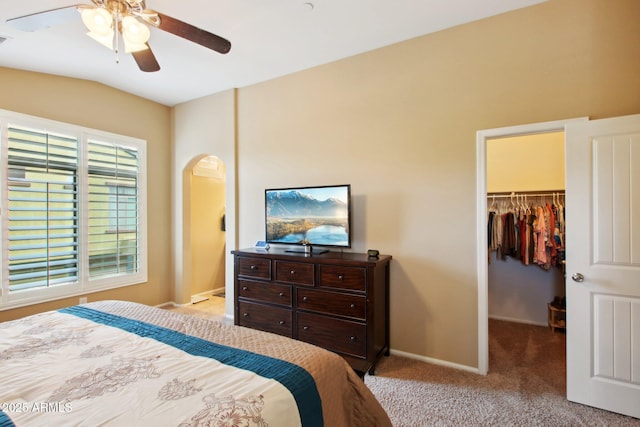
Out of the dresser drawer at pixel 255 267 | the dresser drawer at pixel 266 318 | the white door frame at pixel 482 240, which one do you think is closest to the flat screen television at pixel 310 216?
the dresser drawer at pixel 255 267

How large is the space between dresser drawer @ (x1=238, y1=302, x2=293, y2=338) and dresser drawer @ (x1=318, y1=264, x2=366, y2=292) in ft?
1.83

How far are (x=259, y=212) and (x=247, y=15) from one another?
2110 mm

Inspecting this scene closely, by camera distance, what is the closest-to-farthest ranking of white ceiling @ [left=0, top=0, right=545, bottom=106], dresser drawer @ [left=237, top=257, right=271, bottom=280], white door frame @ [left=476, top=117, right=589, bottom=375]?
white ceiling @ [left=0, top=0, right=545, bottom=106] < white door frame @ [left=476, top=117, right=589, bottom=375] < dresser drawer @ [left=237, top=257, right=271, bottom=280]

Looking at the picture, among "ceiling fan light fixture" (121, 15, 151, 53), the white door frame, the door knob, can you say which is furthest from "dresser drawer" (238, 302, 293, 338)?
"ceiling fan light fixture" (121, 15, 151, 53)

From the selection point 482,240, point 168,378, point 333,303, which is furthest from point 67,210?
point 482,240

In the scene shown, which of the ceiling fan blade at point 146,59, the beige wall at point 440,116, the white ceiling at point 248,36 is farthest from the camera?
the white ceiling at point 248,36

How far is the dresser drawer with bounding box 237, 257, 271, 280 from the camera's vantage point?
122 inches

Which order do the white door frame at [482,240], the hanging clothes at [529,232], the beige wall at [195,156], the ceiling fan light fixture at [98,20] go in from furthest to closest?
1. the beige wall at [195,156]
2. the hanging clothes at [529,232]
3. the white door frame at [482,240]
4. the ceiling fan light fixture at [98,20]

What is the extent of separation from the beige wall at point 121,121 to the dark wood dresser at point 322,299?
6.23ft

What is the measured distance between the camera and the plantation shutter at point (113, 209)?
12.3ft

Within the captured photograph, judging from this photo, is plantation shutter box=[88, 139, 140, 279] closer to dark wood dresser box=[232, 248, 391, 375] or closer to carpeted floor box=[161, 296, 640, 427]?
dark wood dresser box=[232, 248, 391, 375]

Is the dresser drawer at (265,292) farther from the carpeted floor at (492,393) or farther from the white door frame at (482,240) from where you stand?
the white door frame at (482,240)

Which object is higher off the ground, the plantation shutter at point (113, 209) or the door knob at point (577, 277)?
the plantation shutter at point (113, 209)

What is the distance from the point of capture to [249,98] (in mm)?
3920
